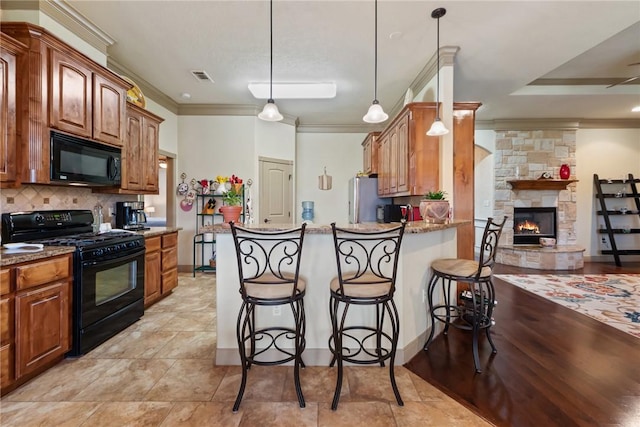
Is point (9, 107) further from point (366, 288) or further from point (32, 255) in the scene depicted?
point (366, 288)

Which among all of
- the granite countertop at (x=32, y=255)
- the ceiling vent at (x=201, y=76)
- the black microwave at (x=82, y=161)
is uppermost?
the ceiling vent at (x=201, y=76)

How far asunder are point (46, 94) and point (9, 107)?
0.26 meters

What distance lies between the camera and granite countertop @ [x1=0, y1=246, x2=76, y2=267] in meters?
1.79

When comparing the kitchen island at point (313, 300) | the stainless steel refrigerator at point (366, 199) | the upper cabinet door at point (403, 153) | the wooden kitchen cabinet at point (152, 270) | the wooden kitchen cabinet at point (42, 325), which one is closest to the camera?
the wooden kitchen cabinet at point (42, 325)

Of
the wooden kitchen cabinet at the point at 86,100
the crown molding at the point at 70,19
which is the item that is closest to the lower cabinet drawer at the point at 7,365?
the wooden kitchen cabinet at the point at 86,100

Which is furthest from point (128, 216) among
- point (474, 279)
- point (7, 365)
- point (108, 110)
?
point (474, 279)

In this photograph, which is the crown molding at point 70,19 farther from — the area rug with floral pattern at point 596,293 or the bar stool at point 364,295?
the area rug with floral pattern at point 596,293

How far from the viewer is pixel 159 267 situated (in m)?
3.53

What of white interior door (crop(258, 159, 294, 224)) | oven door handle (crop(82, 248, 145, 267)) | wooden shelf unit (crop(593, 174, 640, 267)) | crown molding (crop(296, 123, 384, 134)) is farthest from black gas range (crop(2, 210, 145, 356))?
wooden shelf unit (crop(593, 174, 640, 267))

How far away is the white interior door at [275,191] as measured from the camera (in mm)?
5215

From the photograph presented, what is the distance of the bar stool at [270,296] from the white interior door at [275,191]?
10.3ft

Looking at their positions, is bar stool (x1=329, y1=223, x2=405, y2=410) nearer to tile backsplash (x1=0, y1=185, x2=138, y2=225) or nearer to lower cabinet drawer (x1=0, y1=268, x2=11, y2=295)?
lower cabinet drawer (x1=0, y1=268, x2=11, y2=295)

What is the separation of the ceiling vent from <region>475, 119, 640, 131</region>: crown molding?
5.38 m

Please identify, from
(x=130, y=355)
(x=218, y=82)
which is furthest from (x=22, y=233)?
(x=218, y=82)
